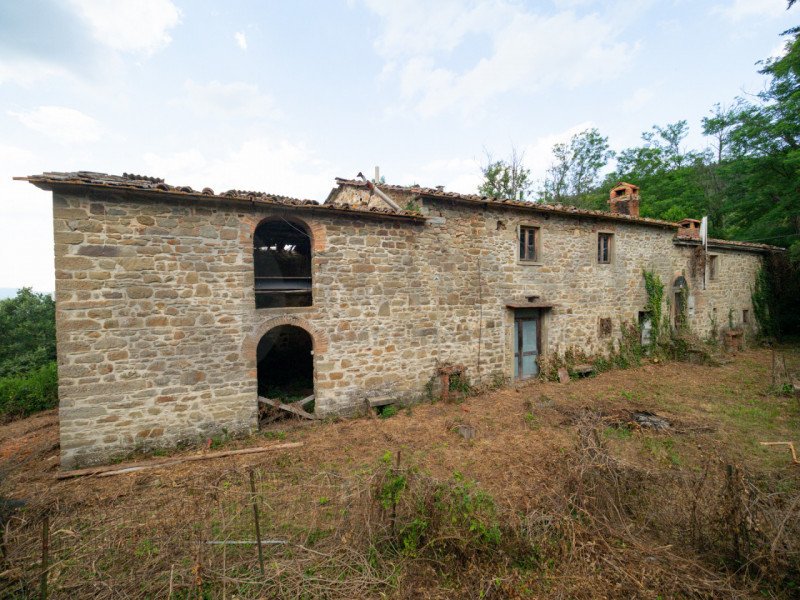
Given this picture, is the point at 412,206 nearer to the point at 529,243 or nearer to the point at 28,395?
the point at 529,243

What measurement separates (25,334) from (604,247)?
22.3m

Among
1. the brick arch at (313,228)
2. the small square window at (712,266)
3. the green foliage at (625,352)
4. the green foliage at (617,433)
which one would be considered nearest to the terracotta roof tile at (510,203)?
the brick arch at (313,228)

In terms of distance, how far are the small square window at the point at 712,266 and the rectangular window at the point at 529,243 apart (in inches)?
400

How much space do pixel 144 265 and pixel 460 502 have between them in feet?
21.3

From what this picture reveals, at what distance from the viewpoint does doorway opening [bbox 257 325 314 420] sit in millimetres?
9976

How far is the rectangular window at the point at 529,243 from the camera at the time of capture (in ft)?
33.3

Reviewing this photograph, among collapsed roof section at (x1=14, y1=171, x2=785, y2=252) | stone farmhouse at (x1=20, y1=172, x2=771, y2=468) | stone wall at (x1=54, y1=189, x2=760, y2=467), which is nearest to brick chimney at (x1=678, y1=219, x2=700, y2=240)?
stone farmhouse at (x1=20, y1=172, x2=771, y2=468)

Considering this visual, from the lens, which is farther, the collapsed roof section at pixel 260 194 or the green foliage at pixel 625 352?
the green foliage at pixel 625 352

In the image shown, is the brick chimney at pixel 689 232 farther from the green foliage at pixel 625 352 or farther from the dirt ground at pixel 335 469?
the dirt ground at pixel 335 469

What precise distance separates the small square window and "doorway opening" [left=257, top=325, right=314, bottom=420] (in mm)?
17140

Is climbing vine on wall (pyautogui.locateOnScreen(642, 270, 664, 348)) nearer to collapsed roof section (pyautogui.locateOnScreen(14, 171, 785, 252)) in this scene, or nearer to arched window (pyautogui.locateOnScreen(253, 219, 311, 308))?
collapsed roof section (pyautogui.locateOnScreen(14, 171, 785, 252))

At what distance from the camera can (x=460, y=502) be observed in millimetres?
3527

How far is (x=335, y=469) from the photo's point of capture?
562cm

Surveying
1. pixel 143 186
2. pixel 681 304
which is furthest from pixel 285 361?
pixel 681 304
